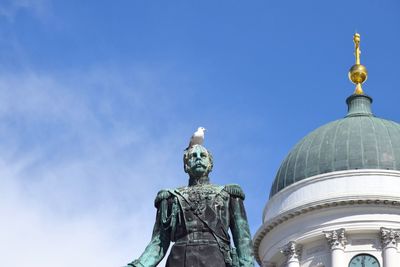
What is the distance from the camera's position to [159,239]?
11.7 metres

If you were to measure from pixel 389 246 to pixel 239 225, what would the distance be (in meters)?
57.7

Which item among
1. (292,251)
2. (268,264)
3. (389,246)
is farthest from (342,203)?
(268,264)

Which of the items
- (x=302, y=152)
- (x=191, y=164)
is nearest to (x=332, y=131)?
(x=302, y=152)

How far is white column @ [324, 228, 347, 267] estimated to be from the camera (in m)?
68.2

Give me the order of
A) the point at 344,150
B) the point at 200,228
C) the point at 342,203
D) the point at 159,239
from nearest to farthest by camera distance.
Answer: the point at 200,228 < the point at 159,239 < the point at 342,203 < the point at 344,150

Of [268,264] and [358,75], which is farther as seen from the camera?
[358,75]

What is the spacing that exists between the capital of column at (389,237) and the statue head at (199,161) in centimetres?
5736

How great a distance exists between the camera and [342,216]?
69.1 metres

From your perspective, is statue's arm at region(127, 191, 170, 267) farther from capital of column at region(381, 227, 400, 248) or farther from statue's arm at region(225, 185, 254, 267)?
capital of column at region(381, 227, 400, 248)

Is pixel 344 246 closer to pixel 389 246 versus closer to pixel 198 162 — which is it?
pixel 389 246

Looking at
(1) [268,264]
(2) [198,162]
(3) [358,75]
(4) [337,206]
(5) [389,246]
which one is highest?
(3) [358,75]

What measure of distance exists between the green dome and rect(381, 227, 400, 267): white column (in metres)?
4.09

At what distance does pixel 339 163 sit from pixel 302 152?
2957mm

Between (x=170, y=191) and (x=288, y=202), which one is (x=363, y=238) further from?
(x=170, y=191)
